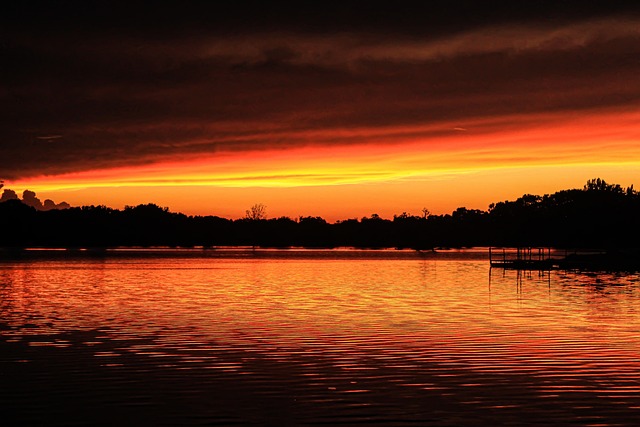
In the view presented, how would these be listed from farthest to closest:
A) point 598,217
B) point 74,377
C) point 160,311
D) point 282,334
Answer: point 598,217, point 160,311, point 282,334, point 74,377

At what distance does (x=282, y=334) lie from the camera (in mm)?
42062

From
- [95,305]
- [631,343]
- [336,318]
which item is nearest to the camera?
[631,343]

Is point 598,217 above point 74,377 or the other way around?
above

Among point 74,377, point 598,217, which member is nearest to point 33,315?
Result: point 74,377

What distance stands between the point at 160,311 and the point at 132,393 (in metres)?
29.9

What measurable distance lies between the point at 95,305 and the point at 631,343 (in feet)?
129

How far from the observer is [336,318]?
166 feet

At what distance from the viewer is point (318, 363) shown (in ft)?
105

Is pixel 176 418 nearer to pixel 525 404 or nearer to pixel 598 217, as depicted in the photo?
pixel 525 404

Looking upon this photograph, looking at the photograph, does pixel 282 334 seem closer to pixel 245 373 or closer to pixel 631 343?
pixel 245 373

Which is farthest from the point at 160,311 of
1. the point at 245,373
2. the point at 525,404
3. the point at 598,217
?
the point at 598,217

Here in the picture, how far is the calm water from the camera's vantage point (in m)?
23.2

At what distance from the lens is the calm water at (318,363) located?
23.2m

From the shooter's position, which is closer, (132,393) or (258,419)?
(258,419)
